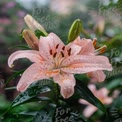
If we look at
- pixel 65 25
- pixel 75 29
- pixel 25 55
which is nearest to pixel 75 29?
pixel 75 29

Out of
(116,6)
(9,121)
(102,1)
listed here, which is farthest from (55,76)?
(102,1)

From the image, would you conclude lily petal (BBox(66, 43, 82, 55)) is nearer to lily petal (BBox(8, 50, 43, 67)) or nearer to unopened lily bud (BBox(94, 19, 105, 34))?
lily petal (BBox(8, 50, 43, 67))

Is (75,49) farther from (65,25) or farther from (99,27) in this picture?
(65,25)

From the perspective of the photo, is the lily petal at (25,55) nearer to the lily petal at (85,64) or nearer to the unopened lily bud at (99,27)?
the lily petal at (85,64)

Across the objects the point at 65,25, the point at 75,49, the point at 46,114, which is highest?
the point at 65,25

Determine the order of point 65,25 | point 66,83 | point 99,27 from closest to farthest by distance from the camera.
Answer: point 66,83 < point 99,27 < point 65,25

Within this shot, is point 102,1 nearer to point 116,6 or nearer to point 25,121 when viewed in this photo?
point 116,6

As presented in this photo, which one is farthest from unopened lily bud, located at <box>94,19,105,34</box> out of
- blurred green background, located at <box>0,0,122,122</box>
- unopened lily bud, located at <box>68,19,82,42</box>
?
unopened lily bud, located at <box>68,19,82,42</box>

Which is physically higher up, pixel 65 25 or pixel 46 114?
pixel 65 25
